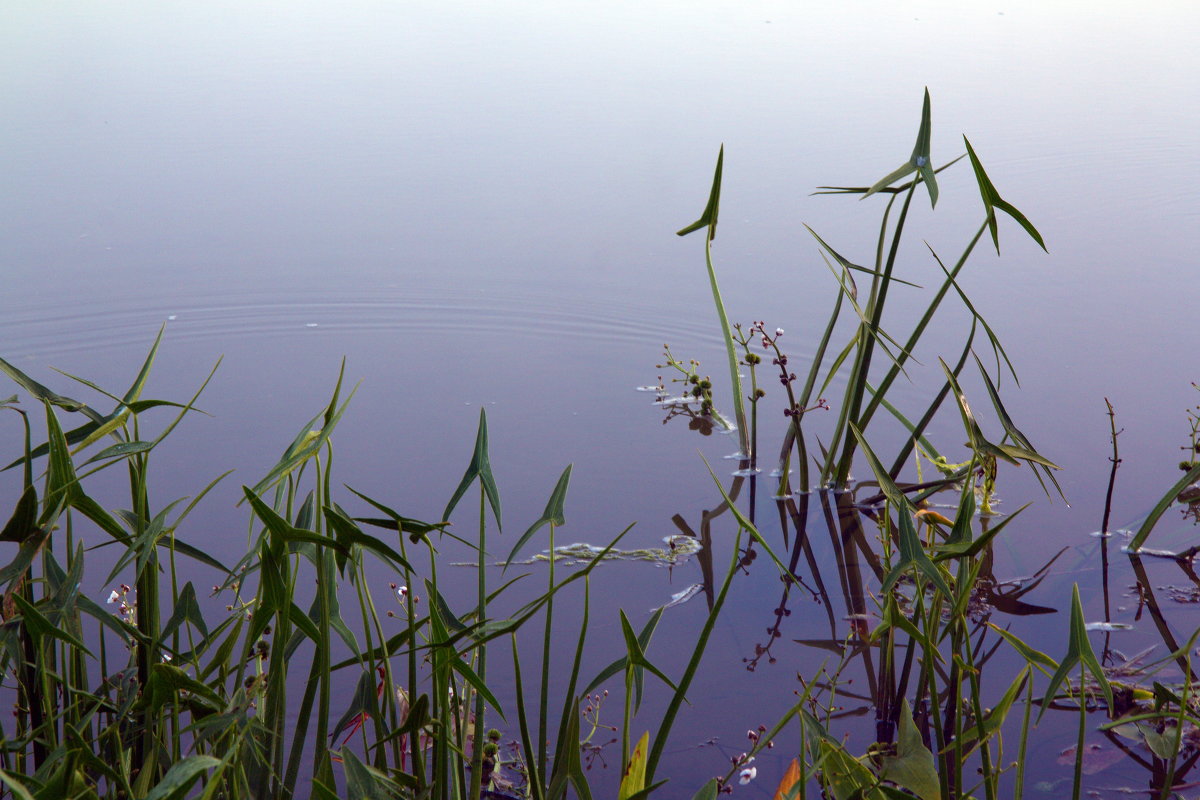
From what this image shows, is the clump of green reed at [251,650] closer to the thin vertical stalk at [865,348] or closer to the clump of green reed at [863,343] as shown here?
the clump of green reed at [863,343]

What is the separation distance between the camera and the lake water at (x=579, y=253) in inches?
77.5

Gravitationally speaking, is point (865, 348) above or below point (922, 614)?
above

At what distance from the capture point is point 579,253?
3.20 m

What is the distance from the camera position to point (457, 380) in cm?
247

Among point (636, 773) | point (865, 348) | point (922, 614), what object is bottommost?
point (636, 773)

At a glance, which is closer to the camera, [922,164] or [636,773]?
[636,773]

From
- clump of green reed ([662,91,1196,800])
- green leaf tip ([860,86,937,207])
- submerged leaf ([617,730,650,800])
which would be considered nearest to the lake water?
clump of green reed ([662,91,1196,800])

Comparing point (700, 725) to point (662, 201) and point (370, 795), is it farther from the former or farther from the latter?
point (662, 201)

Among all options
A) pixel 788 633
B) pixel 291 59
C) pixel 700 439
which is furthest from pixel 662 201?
pixel 291 59

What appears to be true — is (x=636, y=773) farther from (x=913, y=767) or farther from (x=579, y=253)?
(x=579, y=253)

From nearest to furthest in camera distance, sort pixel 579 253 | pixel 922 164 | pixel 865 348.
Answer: pixel 922 164, pixel 865 348, pixel 579 253

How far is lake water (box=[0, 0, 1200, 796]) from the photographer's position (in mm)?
1969

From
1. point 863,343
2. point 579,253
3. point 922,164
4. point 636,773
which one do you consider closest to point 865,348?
point 863,343

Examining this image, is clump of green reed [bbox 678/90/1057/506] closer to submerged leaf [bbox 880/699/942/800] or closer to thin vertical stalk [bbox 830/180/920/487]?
thin vertical stalk [bbox 830/180/920/487]
